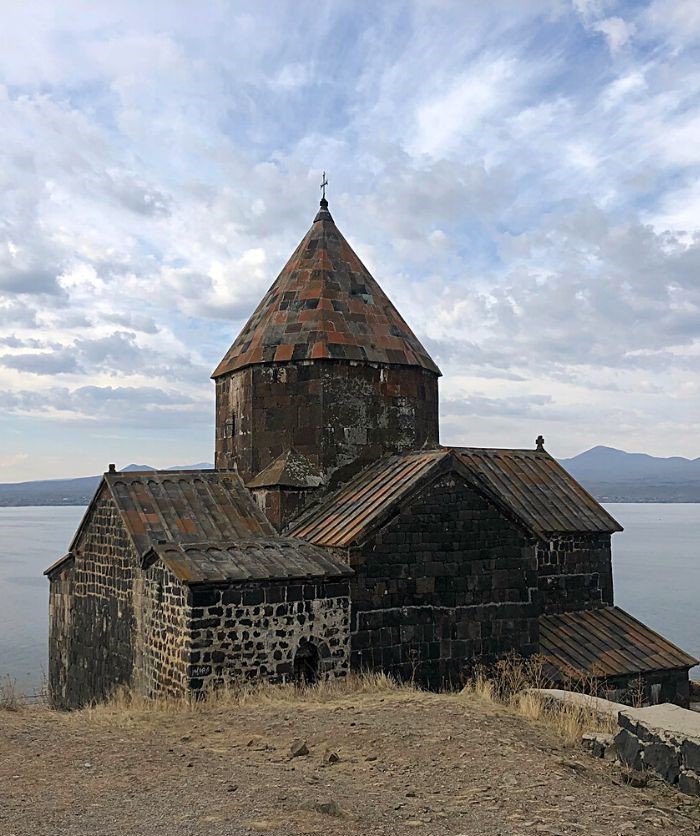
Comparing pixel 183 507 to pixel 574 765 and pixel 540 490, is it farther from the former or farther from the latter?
pixel 574 765

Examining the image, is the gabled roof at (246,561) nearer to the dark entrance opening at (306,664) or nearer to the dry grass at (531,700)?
the dark entrance opening at (306,664)

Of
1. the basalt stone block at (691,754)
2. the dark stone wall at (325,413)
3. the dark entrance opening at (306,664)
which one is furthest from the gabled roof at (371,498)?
the basalt stone block at (691,754)

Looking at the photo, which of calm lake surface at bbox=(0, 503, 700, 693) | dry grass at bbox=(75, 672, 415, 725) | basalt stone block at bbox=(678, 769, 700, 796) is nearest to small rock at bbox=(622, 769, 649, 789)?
basalt stone block at bbox=(678, 769, 700, 796)

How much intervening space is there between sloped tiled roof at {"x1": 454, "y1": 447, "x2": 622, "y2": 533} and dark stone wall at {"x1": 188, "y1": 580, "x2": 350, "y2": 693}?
179 inches

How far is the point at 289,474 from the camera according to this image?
12.2m

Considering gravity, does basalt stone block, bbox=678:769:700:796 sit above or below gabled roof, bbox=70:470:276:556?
below

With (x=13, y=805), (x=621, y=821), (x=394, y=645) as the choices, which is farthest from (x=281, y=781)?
(x=394, y=645)

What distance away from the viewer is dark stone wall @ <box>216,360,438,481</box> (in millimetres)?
12633

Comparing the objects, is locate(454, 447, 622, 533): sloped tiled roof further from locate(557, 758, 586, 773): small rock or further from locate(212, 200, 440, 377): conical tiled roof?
locate(557, 758, 586, 773): small rock

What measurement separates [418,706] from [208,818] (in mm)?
3180

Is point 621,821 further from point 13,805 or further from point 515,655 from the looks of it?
point 515,655

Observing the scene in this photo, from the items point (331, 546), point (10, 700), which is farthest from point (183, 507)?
point (10, 700)

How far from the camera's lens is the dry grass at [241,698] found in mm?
8508

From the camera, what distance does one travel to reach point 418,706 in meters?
8.02
